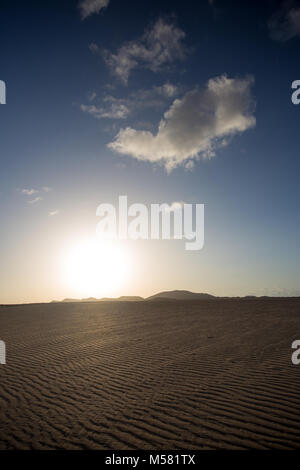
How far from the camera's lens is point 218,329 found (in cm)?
1409

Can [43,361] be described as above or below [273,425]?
below

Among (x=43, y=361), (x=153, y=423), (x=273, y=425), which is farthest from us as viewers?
(x=43, y=361)

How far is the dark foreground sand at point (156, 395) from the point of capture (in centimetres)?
446

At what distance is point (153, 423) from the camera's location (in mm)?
4883

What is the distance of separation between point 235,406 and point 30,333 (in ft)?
47.7

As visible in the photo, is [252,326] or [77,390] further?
[252,326]

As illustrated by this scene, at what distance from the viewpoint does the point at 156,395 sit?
6.08 metres

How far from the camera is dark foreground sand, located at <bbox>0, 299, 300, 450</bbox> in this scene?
446 cm
